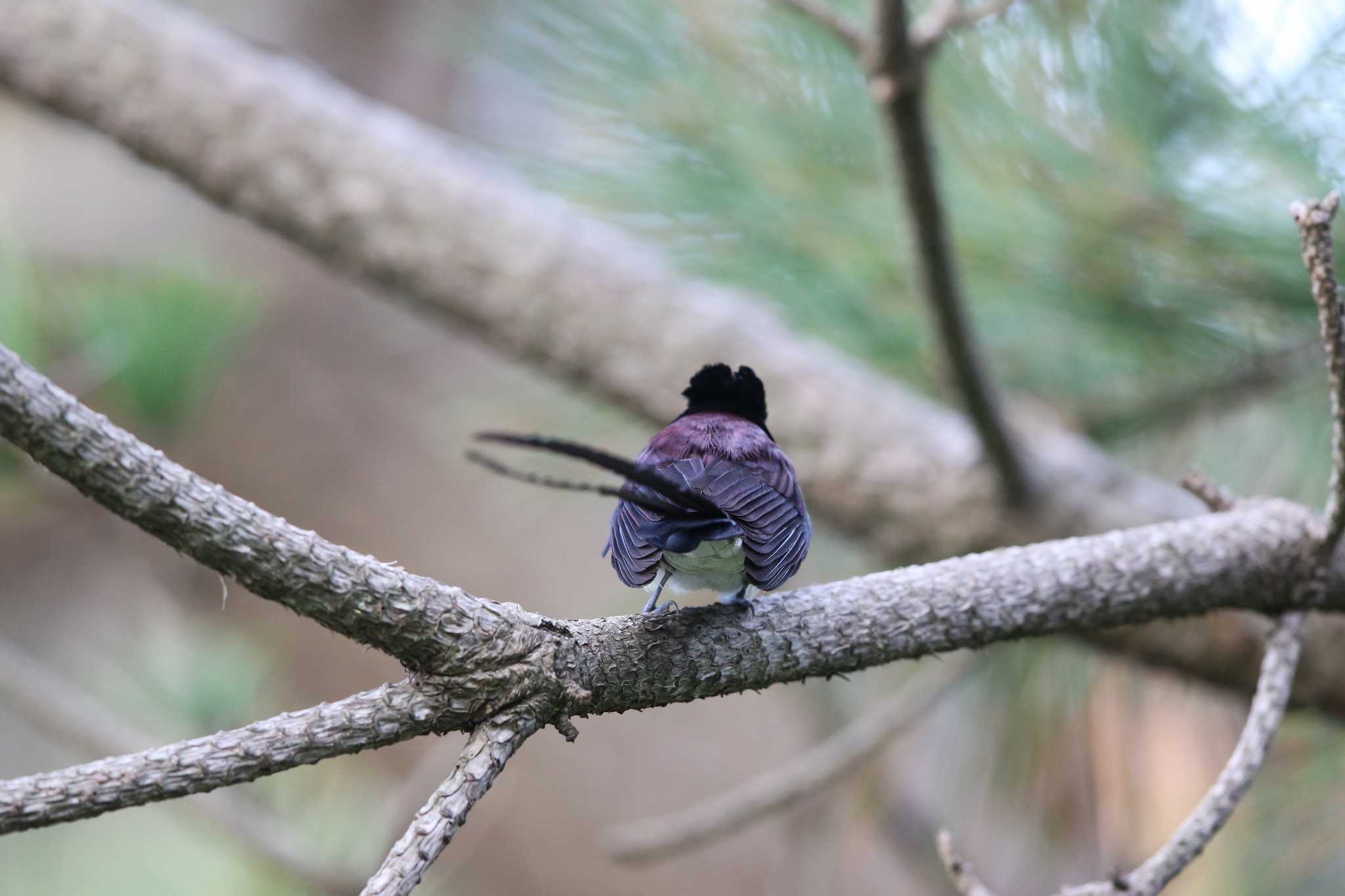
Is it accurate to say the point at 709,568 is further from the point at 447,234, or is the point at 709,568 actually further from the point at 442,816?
the point at 447,234

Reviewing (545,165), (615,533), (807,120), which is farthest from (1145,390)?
(615,533)

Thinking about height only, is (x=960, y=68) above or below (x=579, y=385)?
above

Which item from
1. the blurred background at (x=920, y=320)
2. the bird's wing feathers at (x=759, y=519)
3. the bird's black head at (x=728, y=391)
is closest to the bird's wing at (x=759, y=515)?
the bird's wing feathers at (x=759, y=519)

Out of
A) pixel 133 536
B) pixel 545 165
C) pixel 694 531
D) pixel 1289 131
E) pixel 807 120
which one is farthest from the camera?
pixel 133 536

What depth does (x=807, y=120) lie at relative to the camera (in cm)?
119

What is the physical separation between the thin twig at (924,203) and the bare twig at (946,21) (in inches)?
0.5

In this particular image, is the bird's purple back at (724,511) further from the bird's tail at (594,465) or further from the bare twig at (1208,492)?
the bare twig at (1208,492)

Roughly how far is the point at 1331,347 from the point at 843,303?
0.79 meters

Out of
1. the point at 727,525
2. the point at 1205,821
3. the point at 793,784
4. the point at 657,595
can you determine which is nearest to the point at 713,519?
the point at 727,525

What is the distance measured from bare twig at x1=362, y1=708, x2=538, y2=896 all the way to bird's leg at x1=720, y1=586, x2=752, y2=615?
15 centimetres

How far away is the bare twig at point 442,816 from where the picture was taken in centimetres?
34

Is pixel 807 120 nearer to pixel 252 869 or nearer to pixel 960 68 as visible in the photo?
pixel 960 68

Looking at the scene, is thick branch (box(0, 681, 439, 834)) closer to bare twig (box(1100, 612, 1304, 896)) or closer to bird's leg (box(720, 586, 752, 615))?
bird's leg (box(720, 586, 752, 615))

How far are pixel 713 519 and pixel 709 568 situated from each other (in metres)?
0.06
